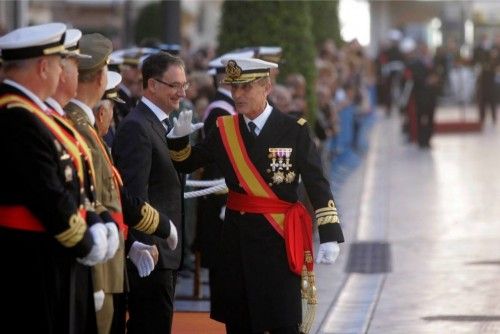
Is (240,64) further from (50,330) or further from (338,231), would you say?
(50,330)

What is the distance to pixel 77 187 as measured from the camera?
6.63m

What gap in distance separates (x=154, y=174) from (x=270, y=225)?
0.68 meters

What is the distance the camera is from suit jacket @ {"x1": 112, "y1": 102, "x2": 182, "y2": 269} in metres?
8.23

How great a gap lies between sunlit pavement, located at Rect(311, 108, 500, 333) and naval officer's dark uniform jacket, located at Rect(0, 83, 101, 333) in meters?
4.55

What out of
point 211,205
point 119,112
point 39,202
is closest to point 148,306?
point 39,202

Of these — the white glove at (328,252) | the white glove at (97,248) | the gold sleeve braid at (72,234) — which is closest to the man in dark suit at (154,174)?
the white glove at (328,252)

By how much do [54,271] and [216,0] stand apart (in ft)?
150

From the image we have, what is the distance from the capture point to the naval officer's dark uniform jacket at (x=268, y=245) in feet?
27.1

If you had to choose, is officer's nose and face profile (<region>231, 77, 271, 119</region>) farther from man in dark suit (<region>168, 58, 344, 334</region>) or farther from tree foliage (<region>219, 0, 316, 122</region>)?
tree foliage (<region>219, 0, 316, 122</region>)

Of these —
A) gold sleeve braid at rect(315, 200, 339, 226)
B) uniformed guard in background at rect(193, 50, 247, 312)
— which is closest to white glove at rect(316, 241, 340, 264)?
gold sleeve braid at rect(315, 200, 339, 226)

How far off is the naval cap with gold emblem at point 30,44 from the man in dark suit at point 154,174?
168cm

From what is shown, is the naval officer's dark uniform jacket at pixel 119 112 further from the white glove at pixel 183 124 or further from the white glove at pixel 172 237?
the white glove at pixel 172 237

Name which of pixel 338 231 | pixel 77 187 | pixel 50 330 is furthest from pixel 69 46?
pixel 338 231

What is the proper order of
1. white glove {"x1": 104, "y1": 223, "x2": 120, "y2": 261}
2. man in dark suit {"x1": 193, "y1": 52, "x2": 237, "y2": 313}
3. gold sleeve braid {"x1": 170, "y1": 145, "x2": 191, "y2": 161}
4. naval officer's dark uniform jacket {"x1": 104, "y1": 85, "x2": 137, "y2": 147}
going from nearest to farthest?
white glove {"x1": 104, "y1": 223, "x2": 120, "y2": 261} < gold sleeve braid {"x1": 170, "y1": 145, "x2": 191, "y2": 161} < naval officer's dark uniform jacket {"x1": 104, "y1": 85, "x2": 137, "y2": 147} < man in dark suit {"x1": 193, "y1": 52, "x2": 237, "y2": 313}
